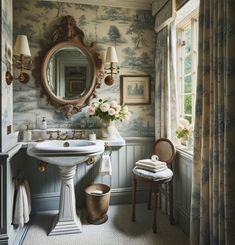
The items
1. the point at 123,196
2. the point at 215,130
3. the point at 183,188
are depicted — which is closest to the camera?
the point at 215,130

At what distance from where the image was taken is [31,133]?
8.82 feet

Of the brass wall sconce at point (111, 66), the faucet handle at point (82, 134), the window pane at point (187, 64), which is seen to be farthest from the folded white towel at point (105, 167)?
the window pane at point (187, 64)

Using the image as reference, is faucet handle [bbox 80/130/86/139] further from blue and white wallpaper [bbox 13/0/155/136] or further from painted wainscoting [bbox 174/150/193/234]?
painted wainscoting [bbox 174/150/193/234]

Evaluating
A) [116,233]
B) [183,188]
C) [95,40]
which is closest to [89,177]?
[116,233]

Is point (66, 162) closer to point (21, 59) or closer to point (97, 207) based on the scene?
point (97, 207)

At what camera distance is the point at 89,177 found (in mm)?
2844

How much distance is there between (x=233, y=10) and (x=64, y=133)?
210 cm

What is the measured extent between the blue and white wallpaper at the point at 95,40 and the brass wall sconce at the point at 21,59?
123 mm

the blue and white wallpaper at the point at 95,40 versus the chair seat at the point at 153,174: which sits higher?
the blue and white wallpaper at the point at 95,40

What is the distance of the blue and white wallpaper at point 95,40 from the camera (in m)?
2.74

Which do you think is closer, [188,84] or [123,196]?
[188,84]

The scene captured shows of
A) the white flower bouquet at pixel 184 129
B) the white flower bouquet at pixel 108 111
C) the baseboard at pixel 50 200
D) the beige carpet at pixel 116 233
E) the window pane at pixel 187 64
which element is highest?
the window pane at pixel 187 64

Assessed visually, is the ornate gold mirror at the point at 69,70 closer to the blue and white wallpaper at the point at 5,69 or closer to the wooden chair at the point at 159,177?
the blue and white wallpaper at the point at 5,69

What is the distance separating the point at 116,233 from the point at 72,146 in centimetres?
102
